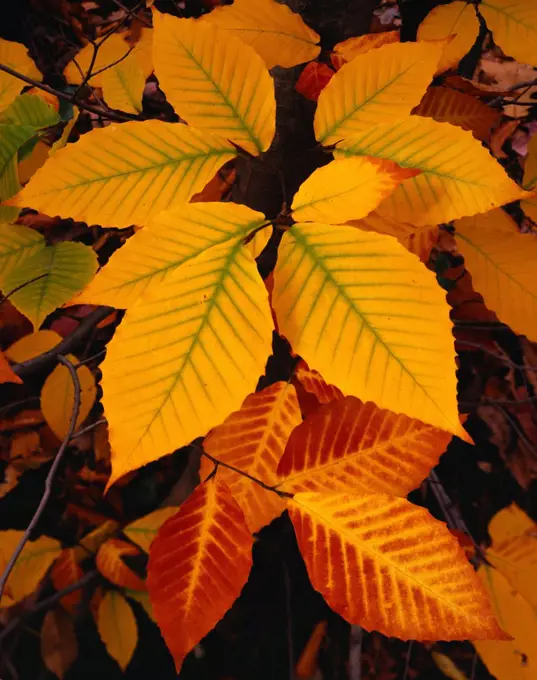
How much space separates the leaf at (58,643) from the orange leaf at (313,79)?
1141 mm

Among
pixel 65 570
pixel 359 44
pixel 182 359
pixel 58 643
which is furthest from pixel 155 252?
pixel 58 643

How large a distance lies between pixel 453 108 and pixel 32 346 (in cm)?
82

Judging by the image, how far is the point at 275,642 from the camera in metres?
1.11

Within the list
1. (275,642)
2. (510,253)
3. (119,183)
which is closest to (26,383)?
(275,642)

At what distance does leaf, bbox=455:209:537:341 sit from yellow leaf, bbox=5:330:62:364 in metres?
0.76

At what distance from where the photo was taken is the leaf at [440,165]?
1.20 feet

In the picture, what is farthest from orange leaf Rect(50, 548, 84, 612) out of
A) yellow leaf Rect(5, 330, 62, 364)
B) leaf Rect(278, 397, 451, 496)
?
leaf Rect(278, 397, 451, 496)

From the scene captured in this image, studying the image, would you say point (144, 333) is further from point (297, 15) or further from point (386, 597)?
point (297, 15)

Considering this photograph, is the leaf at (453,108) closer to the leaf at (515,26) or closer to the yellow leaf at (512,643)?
the leaf at (515,26)

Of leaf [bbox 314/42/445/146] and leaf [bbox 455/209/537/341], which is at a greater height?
leaf [bbox 314/42/445/146]

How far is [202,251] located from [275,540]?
0.95m

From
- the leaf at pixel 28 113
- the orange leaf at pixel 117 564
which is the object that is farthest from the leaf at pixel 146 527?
the leaf at pixel 28 113

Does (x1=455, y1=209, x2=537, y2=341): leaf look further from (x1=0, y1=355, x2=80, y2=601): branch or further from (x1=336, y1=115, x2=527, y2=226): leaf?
(x1=0, y1=355, x2=80, y2=601): branch

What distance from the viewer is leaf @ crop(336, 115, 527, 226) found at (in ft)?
1.20
